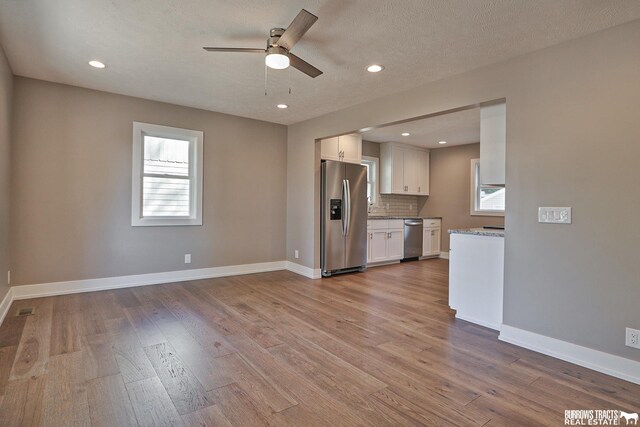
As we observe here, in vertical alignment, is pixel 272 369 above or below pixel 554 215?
below

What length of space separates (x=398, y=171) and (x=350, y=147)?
68.6 inches

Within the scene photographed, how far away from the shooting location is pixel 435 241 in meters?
7.15

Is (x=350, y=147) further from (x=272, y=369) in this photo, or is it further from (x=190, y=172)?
(x=272, y=369)

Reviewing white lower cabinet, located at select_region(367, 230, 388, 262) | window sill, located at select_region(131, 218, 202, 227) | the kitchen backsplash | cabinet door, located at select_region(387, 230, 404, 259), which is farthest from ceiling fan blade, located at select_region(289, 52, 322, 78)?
the kitchen backsplash

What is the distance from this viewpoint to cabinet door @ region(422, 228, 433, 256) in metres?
6.87

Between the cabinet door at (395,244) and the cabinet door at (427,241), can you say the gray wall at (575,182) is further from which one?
the cabinet door at (427,241)

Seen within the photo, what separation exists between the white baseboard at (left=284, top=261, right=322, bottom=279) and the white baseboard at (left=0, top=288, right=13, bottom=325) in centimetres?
346

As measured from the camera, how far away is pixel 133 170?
4.25m

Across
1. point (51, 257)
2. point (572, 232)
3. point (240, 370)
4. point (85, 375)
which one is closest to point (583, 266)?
point (572, 232)

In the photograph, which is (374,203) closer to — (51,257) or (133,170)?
(133,170)

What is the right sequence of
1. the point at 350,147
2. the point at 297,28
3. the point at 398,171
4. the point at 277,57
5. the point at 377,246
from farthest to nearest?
the point at 398,171
the point at 377,246
the point at 350,147
the point at 277,57
the point at 297,28

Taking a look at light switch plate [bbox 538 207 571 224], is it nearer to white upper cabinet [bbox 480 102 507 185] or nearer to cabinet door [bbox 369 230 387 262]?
white upper cabinet [bbox 480 102 507 185]

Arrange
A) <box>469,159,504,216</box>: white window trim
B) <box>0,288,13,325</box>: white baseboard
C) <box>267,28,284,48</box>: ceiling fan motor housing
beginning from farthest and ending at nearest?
<box>469,159,504,216</box>: white window trim → <box>0,288,13,325</box>: white baseboard → <box>267,28,284,48</box>: ceiling fan motor housing

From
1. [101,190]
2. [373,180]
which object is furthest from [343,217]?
[101,190]
